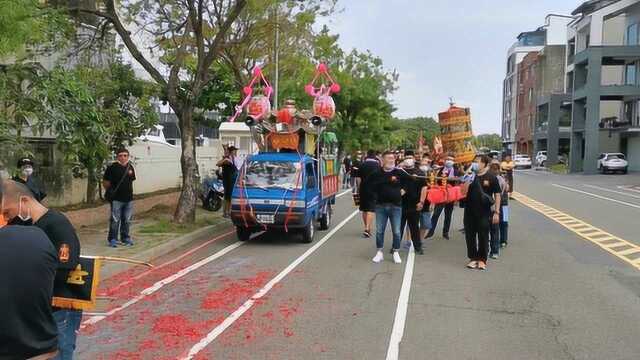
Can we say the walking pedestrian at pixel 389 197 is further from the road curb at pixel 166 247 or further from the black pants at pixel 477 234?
the road curb at pixel 166 247

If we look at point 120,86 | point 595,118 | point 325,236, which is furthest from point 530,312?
point 595,118

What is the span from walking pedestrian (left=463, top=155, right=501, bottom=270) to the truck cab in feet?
11.5

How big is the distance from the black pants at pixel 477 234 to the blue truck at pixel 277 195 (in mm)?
3467

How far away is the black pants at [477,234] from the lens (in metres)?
10.0

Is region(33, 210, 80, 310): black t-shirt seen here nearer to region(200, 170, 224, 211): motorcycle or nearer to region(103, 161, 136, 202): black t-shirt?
region(103, 161, 136, 202): black t-shirt

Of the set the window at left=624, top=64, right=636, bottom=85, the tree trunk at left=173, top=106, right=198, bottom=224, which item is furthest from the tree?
the window at left=624, top=64, right=636, bottom=85

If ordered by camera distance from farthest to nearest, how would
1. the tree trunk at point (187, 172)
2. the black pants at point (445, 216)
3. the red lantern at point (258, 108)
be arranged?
1. the tree trunk at point (187, 172)
2. the red lantern at point (258, 108)
3. the black pants at point (445, 216)

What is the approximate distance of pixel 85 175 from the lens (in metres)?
17.3

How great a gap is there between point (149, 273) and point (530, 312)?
5.63 meters

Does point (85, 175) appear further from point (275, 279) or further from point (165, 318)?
point (165, 318)

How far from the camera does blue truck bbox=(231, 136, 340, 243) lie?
12.2 m

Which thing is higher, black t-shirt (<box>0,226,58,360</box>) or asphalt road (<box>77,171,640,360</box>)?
black t-shirt (<box>0,226,58,360</box>)

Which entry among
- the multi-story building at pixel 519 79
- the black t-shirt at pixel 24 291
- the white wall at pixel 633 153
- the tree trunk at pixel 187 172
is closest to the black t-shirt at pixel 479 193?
the tree trunk at pixel 187 172

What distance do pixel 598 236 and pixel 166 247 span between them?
939 cm
